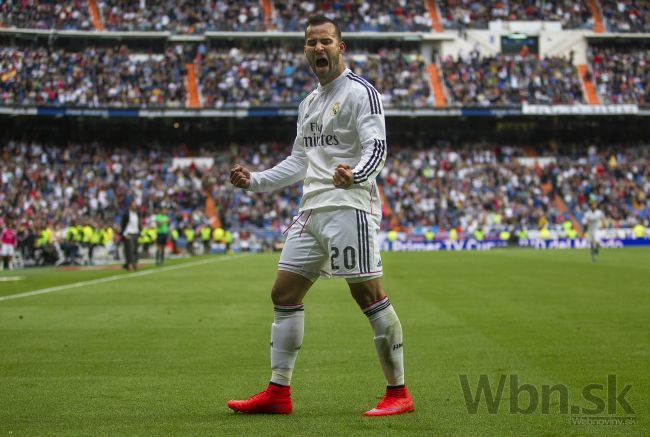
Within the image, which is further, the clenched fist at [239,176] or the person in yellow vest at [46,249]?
the person in yellow vest at [46,249]

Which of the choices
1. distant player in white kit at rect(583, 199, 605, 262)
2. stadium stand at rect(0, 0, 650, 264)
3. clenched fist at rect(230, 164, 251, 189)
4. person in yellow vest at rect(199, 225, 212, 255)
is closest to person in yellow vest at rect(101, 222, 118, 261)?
person in yellow vest at rect(199, 225, 212, 255)

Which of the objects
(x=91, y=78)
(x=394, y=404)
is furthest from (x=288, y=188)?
(x=394, y=404)

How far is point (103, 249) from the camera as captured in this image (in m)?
39.2

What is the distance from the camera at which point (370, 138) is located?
227 inches

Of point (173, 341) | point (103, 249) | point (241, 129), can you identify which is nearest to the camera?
point (173, 341)

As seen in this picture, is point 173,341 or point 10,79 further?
point 10,79

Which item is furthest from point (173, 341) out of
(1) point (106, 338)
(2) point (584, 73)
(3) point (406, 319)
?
(2) point (584, 73)

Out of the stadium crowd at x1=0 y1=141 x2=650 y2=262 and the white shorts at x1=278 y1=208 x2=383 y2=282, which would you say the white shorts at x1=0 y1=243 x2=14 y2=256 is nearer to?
the stadium crowd at x1=0 y1=141 x2=650 y2=262

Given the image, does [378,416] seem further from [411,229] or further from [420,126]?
[420,126]

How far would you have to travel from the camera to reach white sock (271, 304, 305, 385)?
5.98 meters

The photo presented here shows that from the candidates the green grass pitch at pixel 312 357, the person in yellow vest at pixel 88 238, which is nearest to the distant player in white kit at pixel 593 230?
the green grass pitch at pixel 312 357

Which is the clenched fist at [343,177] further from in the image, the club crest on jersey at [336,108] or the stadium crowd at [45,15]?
the stadium crowd at [45,15]

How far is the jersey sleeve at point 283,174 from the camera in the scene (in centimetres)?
650

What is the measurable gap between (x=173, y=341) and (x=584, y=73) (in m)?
51.4
